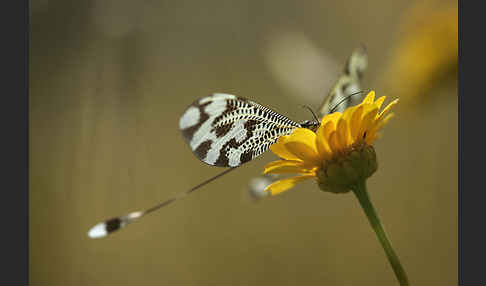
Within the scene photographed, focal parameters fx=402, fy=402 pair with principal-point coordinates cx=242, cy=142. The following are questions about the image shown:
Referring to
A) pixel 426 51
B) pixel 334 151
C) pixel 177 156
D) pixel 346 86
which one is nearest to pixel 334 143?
pixel 334 151

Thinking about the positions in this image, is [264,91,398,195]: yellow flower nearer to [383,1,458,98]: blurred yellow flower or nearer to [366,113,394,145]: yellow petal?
[366,113,394,145]: yellow petal

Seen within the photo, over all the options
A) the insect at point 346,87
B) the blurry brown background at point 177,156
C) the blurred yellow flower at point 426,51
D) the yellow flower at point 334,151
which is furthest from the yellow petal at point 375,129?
the blurry brown background at point 177,156

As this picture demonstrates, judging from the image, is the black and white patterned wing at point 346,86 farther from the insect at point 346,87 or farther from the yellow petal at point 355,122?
the yellow petal at point 355,122

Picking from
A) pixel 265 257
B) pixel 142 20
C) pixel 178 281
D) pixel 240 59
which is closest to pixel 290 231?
pixel 265 257

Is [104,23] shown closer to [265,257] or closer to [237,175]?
[237,175]

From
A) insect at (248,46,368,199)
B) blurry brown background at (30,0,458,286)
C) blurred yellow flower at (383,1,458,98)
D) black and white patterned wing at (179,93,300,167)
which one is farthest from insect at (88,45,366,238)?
blurry brown background at (30,0,458,286)

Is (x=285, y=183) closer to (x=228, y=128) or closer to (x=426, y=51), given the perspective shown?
(x=228, y=128)

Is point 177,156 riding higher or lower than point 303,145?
lower
